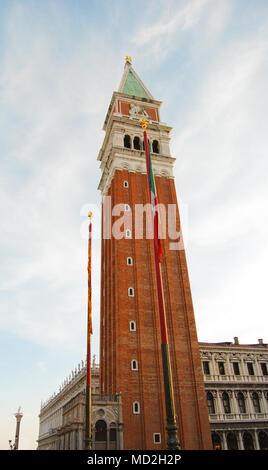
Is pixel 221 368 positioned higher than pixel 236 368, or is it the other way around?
pixel 236 368

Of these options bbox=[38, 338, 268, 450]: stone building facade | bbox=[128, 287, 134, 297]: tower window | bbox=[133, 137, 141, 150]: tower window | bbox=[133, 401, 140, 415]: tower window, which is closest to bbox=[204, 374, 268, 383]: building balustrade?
bbox=[38, 338, 268, 450]: stone building facade

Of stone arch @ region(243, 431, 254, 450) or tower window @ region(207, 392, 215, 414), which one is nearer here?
stone arch @ region(243, 431, 254, 450)

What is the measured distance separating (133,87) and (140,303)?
38.2 metres

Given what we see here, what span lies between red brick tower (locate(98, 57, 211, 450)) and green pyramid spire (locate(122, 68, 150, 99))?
2889 mm

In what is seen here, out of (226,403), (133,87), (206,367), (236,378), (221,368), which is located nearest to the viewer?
(226,403)

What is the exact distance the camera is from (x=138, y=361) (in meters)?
36.1

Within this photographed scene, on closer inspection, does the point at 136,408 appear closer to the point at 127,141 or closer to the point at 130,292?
the point at 130,292

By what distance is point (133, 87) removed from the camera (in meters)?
59.6

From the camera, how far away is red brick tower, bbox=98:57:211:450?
3422 centimetres

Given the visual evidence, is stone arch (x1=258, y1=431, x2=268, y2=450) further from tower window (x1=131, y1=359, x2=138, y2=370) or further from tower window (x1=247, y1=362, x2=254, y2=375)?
tower window (x1=131, y1=359, x2=138, y2=370)

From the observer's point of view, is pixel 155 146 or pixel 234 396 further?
pixel 155 146

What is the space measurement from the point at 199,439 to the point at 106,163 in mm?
37079

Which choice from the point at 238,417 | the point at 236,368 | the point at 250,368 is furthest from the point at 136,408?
the point at 250,368

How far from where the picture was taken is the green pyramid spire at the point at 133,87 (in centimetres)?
5816
